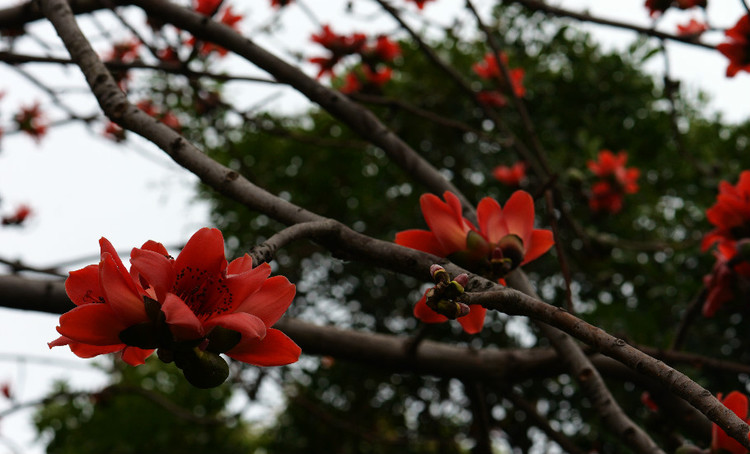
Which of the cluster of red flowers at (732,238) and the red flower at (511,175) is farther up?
the red flower at (511,175)

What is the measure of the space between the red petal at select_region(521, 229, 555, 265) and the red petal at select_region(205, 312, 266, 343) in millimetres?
502

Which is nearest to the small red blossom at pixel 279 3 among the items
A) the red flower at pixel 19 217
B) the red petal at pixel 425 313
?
the red petal at pixel 425 313

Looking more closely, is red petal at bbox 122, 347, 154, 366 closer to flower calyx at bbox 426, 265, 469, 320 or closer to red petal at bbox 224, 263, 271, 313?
red petal at bbox 224, 263, 271, 313

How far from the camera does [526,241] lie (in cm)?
94

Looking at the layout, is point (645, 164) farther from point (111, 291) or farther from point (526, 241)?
point (111, 291)

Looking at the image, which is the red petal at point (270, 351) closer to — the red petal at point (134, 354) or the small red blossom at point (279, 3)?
the red petal at point (134, 354)

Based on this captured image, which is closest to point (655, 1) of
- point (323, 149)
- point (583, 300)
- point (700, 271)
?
point (700, 271)

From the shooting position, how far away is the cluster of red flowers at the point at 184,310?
59 cm

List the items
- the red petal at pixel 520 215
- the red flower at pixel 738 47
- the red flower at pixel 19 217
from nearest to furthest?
the red petal at pixel 520 215 → the red flower at pixel 738 47 → the red flower at pixel 19 217

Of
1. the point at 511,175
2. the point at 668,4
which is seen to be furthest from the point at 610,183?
the point at 668,4

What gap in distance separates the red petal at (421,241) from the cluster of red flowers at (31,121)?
3022 millimetres

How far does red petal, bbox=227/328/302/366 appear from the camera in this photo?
25.5 inches

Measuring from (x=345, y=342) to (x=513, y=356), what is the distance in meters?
0.47

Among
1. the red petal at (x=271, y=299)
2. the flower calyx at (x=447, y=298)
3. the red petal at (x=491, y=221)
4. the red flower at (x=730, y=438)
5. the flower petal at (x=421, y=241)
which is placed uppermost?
the red petal at (x=491, y=221)
